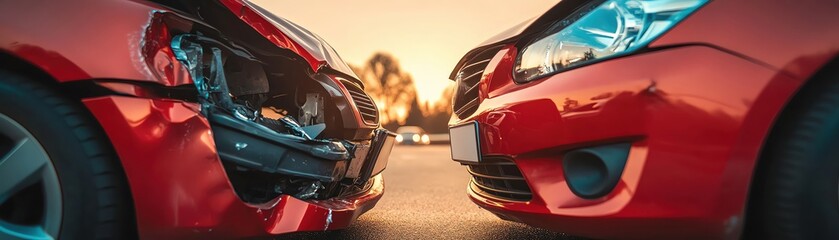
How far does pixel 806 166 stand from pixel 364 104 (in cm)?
159

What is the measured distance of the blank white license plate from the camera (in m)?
1.80

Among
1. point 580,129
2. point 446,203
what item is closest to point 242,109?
point 580,129

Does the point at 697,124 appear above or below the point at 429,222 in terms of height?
above

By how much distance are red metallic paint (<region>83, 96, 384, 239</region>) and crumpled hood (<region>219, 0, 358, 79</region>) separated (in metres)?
0.42

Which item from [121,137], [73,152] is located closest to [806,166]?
[121,137]

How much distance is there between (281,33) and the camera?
5.93ft

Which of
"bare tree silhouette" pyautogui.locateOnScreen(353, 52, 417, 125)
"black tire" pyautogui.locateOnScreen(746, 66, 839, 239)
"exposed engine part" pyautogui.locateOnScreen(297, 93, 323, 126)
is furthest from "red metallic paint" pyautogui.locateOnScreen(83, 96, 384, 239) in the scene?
"bare tree silhouette" pyautogui.locateOnScreen(353, 52, 417, 125)

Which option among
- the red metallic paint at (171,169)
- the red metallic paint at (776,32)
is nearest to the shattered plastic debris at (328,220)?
the red metallic paint at (171,169)

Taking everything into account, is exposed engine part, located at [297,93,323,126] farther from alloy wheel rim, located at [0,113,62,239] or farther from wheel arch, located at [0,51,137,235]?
alloy wheel rim, located at [0,113,62,239]

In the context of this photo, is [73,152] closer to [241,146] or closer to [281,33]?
[241,146]

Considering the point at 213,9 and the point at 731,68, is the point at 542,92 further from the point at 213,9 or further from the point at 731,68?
the point at 213,9

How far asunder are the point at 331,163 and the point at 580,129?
0.81m

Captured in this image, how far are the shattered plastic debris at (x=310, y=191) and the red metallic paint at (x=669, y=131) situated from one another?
0.77 meters

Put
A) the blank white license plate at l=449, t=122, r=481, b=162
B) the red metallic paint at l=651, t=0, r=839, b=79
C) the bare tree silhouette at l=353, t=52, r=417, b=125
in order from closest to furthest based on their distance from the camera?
the red metallic paint at l=651, t=0, r=839, b=79, the blank white license plate at l=449, t=122, r=481, b=162, the bare tree silhouette at l=353, t=52, r=417, b=125
